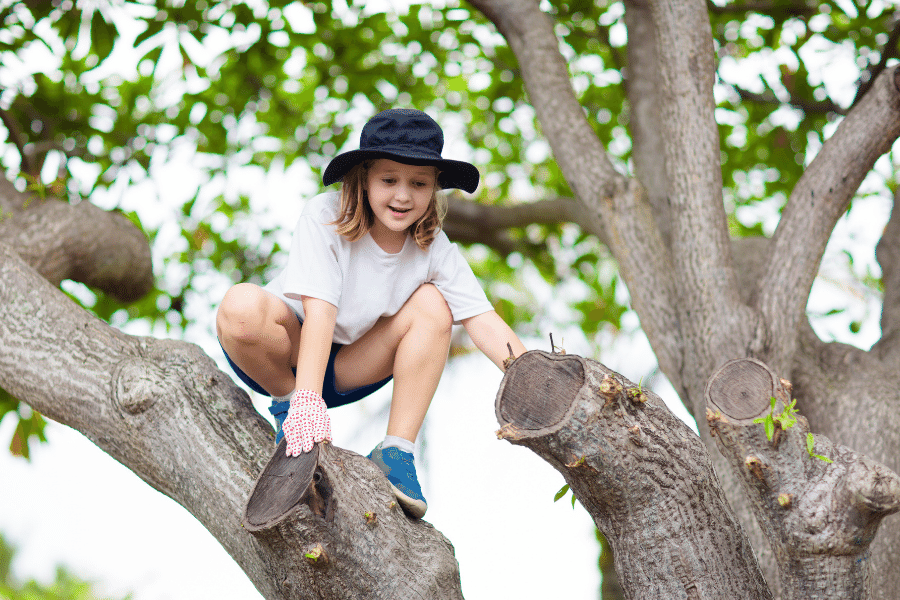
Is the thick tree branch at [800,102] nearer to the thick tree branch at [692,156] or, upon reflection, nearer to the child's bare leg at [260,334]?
the thick tree branch at [692,156]

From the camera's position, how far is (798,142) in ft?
14.0

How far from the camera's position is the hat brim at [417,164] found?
192cm

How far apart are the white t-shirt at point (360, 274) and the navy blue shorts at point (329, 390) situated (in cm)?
9

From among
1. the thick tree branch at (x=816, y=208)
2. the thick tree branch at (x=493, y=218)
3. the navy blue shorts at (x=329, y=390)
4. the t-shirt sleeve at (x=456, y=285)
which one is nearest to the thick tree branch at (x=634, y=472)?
the t-shirt sleeve at (x=456, y=285)

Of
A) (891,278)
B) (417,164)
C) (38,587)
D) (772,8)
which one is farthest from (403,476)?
(38,587)

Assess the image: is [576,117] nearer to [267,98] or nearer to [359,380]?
[359,380]

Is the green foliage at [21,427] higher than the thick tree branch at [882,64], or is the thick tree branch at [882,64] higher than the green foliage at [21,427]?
the thick tree branch at [882,64]

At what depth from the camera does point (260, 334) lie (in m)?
1.99

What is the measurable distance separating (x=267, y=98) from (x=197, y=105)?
1.35ft

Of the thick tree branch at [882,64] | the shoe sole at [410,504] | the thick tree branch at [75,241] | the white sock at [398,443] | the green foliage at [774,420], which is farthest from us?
the thick tree branch at [882,64]

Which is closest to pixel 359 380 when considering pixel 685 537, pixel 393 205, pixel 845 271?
pixel 393 205

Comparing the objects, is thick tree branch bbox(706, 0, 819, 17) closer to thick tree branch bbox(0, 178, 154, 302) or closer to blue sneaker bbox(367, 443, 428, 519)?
blue sneaker bbox(367, 443, 428, 519)

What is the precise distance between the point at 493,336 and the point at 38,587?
1539 cm

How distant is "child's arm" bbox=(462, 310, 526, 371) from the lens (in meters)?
2.15
